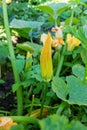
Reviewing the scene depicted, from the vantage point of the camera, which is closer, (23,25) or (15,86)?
(15,86)

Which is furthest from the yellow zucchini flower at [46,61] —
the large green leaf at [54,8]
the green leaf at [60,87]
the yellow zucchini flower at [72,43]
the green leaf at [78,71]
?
the large green leaf at [54,8]

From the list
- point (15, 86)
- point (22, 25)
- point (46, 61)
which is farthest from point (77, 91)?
point (22, 25)

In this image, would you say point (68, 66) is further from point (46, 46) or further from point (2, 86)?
point (46, 46)

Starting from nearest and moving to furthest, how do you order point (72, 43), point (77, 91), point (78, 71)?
1. point (77, 91)
2. point (78, 71)
3. point (72, 43)

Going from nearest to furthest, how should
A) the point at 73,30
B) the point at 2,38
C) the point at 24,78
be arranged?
the point at 73,30 < the point at 24,78 < the point at 2,38

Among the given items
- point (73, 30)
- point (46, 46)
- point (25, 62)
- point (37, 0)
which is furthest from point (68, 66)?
point (37, 0)

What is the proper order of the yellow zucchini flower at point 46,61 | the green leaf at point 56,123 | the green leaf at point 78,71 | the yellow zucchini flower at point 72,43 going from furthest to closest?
the yellow zucchini flower at point 72,43
the green leaf at point 78,71
the yellow zucchini flower at point 46,61
the green leaf at point 56,123

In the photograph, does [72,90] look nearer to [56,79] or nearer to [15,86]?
[56,79]

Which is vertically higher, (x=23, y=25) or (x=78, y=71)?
(x=23, y=25)

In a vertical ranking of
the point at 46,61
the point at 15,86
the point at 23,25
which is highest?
the point at 23,25

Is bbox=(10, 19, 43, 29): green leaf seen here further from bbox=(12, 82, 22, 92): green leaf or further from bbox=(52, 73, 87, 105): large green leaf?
bbox=(52, 73, 87, 105): large green leaf

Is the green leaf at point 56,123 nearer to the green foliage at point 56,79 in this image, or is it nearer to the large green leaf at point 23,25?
the green foliage at point 56,79
